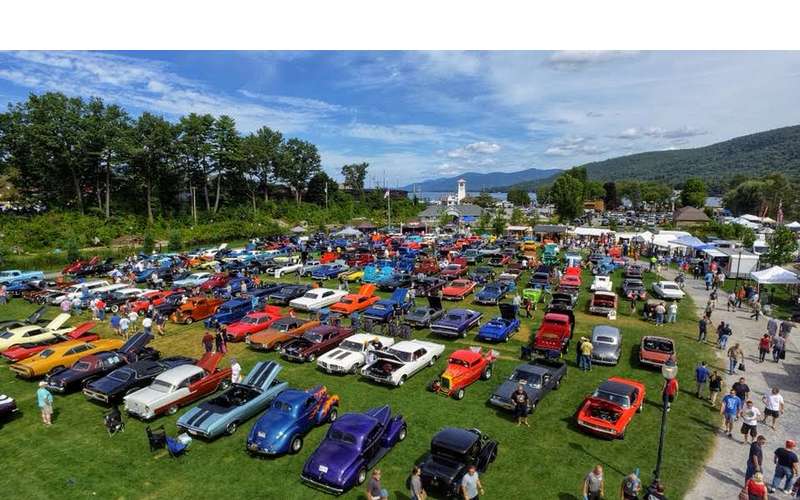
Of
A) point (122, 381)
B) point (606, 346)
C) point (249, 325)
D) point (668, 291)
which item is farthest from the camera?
point (668, 291)

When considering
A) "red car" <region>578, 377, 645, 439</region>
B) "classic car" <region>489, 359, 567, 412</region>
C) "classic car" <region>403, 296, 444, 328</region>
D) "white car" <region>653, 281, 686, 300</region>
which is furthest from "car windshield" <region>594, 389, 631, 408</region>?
"white car" <region>653, 281, 686, 300</region>

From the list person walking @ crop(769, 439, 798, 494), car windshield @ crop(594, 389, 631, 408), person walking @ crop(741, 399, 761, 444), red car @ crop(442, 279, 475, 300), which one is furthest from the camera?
red car @ crop(442, 279, 475, 300)

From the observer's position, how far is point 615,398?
12453 mm

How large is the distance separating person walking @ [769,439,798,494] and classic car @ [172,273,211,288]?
31503 millimetres

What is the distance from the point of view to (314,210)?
91.3m

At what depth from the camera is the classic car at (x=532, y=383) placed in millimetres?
13109

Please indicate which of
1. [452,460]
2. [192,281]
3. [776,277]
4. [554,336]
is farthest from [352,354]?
[776,277]

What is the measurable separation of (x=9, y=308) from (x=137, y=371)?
20143mm

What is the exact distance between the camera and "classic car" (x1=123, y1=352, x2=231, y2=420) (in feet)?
42.9

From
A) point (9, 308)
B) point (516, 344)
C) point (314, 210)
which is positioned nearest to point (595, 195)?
point (314, 210)

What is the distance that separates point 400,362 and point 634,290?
1814 centimetres

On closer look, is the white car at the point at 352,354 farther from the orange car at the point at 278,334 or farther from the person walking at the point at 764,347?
the person walking at the point at 764,347

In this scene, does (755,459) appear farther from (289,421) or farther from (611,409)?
(289,421)

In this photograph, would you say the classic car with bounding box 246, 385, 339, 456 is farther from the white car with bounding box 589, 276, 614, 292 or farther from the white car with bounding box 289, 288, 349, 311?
the white car with bounding box 589, 276, 614, 292
